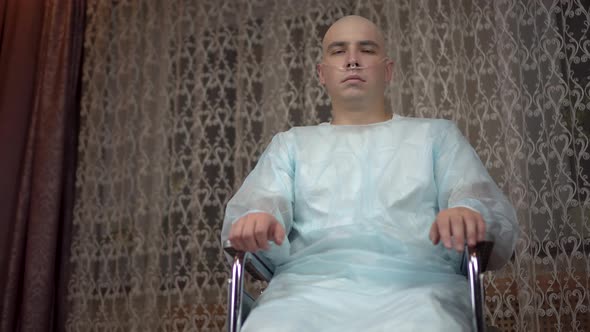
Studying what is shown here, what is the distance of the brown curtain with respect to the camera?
137 inches

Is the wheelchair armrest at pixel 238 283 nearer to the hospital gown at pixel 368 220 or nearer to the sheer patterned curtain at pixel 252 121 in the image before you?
the hospital gown at pixel 368 220

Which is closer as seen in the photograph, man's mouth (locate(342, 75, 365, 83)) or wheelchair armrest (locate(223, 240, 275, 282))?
wheelchair armrest (locate(223, 240, 275, 282))

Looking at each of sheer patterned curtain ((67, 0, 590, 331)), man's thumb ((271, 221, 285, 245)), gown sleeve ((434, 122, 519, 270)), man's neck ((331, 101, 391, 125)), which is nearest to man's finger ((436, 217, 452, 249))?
gown sleeve ((434, 122, 519, 270))

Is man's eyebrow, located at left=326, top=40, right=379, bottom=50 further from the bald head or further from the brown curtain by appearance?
the brown curtain

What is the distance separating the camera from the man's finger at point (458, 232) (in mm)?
1553

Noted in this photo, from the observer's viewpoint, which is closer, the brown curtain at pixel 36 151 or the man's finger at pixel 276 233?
the man's finger at pixel 276 233

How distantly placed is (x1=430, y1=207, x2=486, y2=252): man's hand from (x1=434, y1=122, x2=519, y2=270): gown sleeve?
10 centimetres

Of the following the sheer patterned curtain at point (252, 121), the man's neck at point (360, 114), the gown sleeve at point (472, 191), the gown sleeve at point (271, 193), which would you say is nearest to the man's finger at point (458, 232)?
the gown sleeve at point (472, 191)

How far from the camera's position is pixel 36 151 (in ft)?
12.1

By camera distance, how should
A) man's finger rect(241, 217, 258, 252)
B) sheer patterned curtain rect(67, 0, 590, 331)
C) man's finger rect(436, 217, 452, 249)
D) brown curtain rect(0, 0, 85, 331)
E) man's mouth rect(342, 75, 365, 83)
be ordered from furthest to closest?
brown curtain rect(0, 0, 85, 331)
sheer patterned curtain rect(67, 0, 590, 331)
man's mouth rect(342, 75, 365, 83)
man's finger rect(241, 217, 258, 252)
man's finger rect(436, 217, 452, 249)

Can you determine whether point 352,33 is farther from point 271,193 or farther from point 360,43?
point 271,193

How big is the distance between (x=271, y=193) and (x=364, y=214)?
264 mm

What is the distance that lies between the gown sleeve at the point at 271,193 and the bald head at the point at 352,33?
13.4 inches

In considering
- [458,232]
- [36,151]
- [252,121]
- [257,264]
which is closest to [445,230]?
[458,232]
